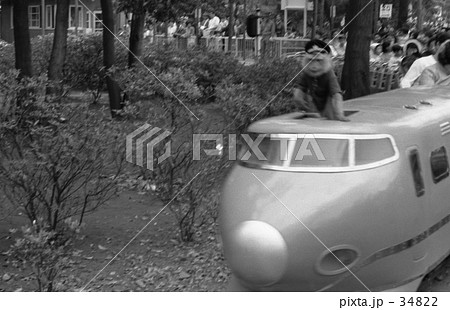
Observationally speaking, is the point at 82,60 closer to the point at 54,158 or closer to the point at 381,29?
the point at 54,158

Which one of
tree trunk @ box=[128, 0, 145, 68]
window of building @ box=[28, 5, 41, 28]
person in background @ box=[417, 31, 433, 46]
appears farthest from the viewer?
window of building @ box=[28, 5, 41, 28]

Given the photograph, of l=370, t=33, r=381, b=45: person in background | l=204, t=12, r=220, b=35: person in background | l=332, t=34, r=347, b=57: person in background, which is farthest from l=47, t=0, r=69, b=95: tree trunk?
l=204, t=12, r=220, b=35: person in background

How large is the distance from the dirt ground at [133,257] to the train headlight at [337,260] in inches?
73.7

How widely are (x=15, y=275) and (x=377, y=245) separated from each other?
432 cm

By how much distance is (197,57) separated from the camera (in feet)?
71.9

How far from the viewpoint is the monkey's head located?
7.69m

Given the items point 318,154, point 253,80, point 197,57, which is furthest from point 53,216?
point 197,57

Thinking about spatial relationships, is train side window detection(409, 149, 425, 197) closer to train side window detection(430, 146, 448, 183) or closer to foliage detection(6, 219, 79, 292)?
train side window detection(430, 146, 448, 183)

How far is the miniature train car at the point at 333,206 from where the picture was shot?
241 inches

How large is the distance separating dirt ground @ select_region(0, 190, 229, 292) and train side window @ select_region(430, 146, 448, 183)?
222 cm

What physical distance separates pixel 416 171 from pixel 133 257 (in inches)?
150

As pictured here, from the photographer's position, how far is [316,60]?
25.3 feet

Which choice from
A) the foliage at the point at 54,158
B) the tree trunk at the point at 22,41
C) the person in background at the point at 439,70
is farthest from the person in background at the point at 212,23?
the foliage at the point at 54,158

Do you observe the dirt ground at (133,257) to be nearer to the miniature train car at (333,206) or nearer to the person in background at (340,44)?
the miniature train car at (333,206)
